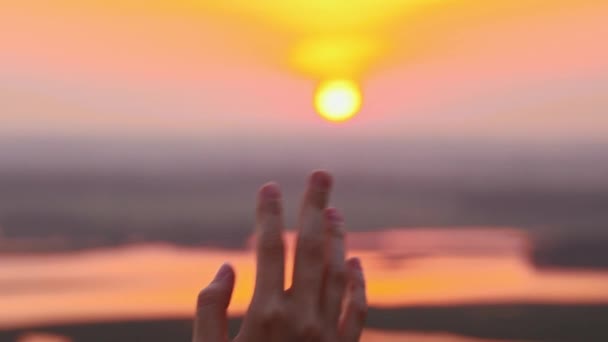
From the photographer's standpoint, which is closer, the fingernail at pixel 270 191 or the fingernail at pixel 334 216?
the fingernail at pixel 270 191

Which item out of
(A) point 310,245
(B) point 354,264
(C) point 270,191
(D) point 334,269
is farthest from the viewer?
(B) point 354,264

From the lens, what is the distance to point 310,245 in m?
1.85

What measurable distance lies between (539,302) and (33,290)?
2314 mm

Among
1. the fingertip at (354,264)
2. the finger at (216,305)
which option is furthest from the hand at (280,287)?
the fingertip at (354,264)

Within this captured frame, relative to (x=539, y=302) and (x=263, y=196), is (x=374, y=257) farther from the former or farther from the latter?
(x=263, y=196)

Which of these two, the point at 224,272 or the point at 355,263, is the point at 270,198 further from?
the point at 355,263

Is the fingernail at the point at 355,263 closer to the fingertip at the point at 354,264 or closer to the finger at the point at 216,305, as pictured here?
the fingertip at the point at 354,264

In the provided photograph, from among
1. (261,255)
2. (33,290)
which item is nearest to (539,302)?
(33,290)

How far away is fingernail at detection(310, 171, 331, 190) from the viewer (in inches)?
71.2

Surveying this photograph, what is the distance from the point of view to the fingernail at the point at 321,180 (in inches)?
71.2

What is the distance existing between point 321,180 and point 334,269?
26 centimetres

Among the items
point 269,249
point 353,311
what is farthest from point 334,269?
point 269,249

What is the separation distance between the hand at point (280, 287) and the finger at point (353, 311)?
0.06 m

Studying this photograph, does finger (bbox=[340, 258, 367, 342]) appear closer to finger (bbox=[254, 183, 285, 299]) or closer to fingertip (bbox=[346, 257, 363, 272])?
fingertip (bbox=[346, 257, 363, 272])
